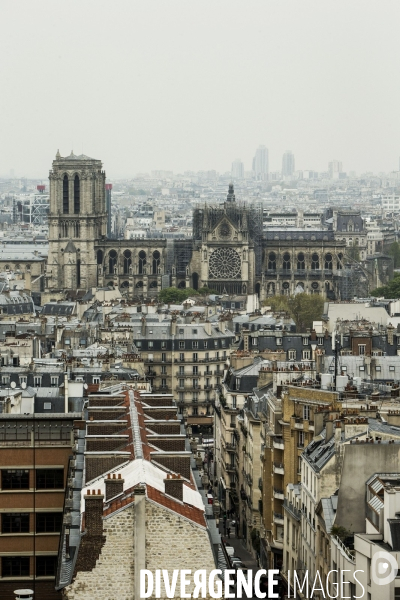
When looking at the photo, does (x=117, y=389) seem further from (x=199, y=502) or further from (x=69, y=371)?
(x=199, y=502)

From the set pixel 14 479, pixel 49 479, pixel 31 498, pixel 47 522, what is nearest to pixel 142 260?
pixel 49 479

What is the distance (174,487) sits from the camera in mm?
36844

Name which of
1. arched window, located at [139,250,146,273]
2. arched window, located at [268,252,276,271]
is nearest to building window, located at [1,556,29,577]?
arched window, located at [139,250,146,273]

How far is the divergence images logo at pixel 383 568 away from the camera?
3603cm

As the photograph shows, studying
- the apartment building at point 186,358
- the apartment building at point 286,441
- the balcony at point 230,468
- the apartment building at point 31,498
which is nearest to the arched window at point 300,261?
the apartment building at point 186,358

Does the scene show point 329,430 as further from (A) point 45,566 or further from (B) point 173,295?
(B) point 173,295

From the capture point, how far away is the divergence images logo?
3603 centimetres

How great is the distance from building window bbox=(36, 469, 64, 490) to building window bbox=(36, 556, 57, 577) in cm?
218

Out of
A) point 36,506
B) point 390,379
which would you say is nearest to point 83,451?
point 36,506

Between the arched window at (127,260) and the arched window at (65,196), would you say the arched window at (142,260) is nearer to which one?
the arched window at (127,260)

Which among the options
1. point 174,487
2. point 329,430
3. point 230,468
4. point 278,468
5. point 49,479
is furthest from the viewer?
point 230,468

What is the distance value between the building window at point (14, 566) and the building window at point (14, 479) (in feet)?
6.57

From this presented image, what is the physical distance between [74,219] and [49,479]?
13710cm

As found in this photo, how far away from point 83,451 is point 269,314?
235 feet
